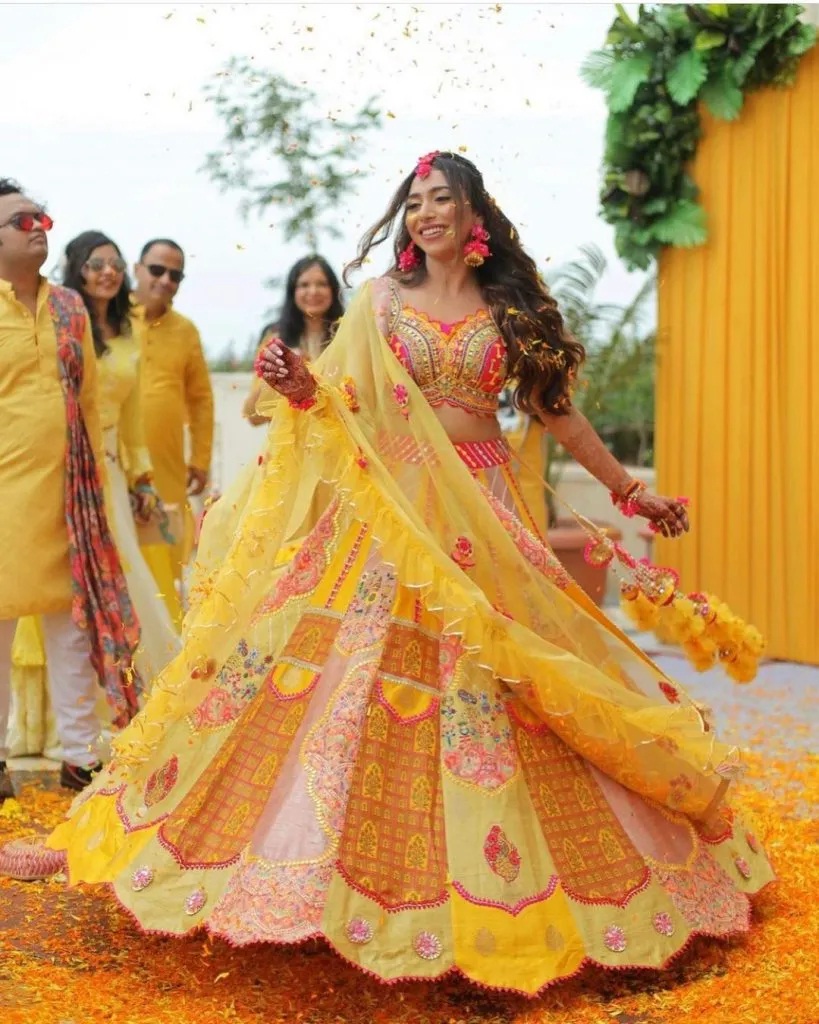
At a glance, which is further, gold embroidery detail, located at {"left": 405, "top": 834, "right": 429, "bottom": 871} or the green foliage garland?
the green foliage garland

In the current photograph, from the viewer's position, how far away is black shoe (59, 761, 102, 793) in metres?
4.96

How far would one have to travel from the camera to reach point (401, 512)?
11.0 feet

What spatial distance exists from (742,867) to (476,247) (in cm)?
162

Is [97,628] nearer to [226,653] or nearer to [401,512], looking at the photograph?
[226,653]

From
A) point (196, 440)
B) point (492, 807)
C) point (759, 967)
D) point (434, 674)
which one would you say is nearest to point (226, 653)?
point (434, 674)

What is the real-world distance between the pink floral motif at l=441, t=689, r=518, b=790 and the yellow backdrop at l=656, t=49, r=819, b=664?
4.70 m

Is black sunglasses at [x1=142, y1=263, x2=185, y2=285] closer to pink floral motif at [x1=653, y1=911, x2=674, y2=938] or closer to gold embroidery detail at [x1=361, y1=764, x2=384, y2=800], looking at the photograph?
gold embroidery detail at [x1=361, y1=764, x2=384, y2=800]

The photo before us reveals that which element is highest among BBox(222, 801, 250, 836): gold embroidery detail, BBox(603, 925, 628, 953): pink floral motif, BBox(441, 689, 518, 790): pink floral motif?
BBox(441, 689, 518, 790): pink floral motif

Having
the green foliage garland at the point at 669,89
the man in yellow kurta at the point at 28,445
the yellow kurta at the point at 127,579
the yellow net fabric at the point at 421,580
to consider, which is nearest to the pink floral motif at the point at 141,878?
the yellow net fabric at the point at 421,580

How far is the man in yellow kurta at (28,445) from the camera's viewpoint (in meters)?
4.69

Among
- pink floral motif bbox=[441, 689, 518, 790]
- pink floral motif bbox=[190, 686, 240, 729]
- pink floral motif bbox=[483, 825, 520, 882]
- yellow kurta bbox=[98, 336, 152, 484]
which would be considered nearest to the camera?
pink floral motif bbox=[483, 825, 520, 882]

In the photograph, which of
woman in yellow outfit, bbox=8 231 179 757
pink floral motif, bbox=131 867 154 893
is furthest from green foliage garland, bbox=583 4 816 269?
pink floral motif, bbox=131 867 154 893

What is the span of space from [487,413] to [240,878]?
1.25 metres

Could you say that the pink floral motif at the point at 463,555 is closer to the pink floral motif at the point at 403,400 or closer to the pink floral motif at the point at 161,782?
the pink floral motif at the point at 403,400
